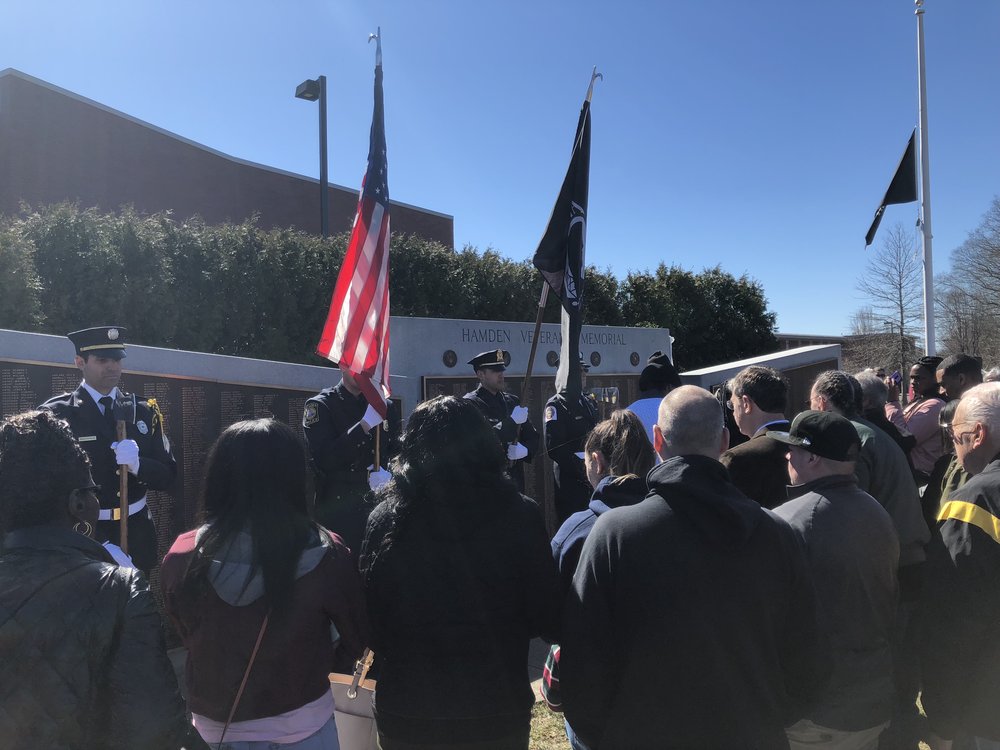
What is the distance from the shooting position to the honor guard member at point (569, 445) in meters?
5.40

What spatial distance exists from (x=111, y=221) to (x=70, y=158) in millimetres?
9001

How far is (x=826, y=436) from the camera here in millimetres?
2387

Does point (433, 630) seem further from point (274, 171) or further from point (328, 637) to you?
point (274, 171)

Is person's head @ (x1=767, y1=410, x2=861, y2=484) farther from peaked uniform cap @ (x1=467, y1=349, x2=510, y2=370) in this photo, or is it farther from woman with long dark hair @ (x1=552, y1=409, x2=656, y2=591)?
peaked uniform cap @ (x1=467, y1=349, x2=510, y2=370)

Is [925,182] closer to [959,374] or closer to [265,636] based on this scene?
[959,374]

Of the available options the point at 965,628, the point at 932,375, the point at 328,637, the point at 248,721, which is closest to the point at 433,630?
the point at 328,637

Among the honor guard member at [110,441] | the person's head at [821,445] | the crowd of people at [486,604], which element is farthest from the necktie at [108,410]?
the person's head at [821,445]

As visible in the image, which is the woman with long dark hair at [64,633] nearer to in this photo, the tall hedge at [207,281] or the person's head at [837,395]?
the person's head at [837,395]

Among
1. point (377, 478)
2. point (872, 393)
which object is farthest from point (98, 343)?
point (872, 393)

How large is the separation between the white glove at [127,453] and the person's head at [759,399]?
10.5ft

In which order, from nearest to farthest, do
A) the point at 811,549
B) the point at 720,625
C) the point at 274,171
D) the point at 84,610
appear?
the point at 84,610
the point at 720,625
the point at 811,549
the point at 274,171

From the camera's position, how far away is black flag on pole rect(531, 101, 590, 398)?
17.3 ft

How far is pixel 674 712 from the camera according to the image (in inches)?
69.0

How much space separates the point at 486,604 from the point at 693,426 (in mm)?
773
